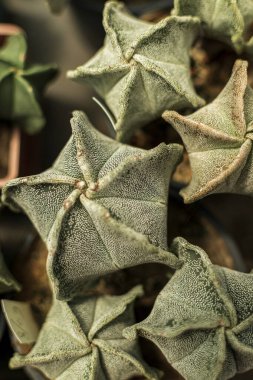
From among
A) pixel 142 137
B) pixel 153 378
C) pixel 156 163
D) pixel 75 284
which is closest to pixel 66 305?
pixel 75 284

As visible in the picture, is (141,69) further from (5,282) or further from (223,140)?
(5,282)

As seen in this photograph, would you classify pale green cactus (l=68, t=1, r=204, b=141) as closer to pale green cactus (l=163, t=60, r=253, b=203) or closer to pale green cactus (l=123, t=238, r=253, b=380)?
pale green cactus (l=163, t=60, r=253, b=203)

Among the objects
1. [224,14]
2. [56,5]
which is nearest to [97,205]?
[224,14]

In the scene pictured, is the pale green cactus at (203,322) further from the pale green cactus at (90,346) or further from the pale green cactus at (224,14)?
the pale green cactus at (224,14)

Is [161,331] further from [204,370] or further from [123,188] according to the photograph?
[123,188]

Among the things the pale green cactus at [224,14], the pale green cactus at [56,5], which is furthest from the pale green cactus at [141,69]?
the pale green cactus at [56,5]

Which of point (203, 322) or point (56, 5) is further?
point (56, 5)
